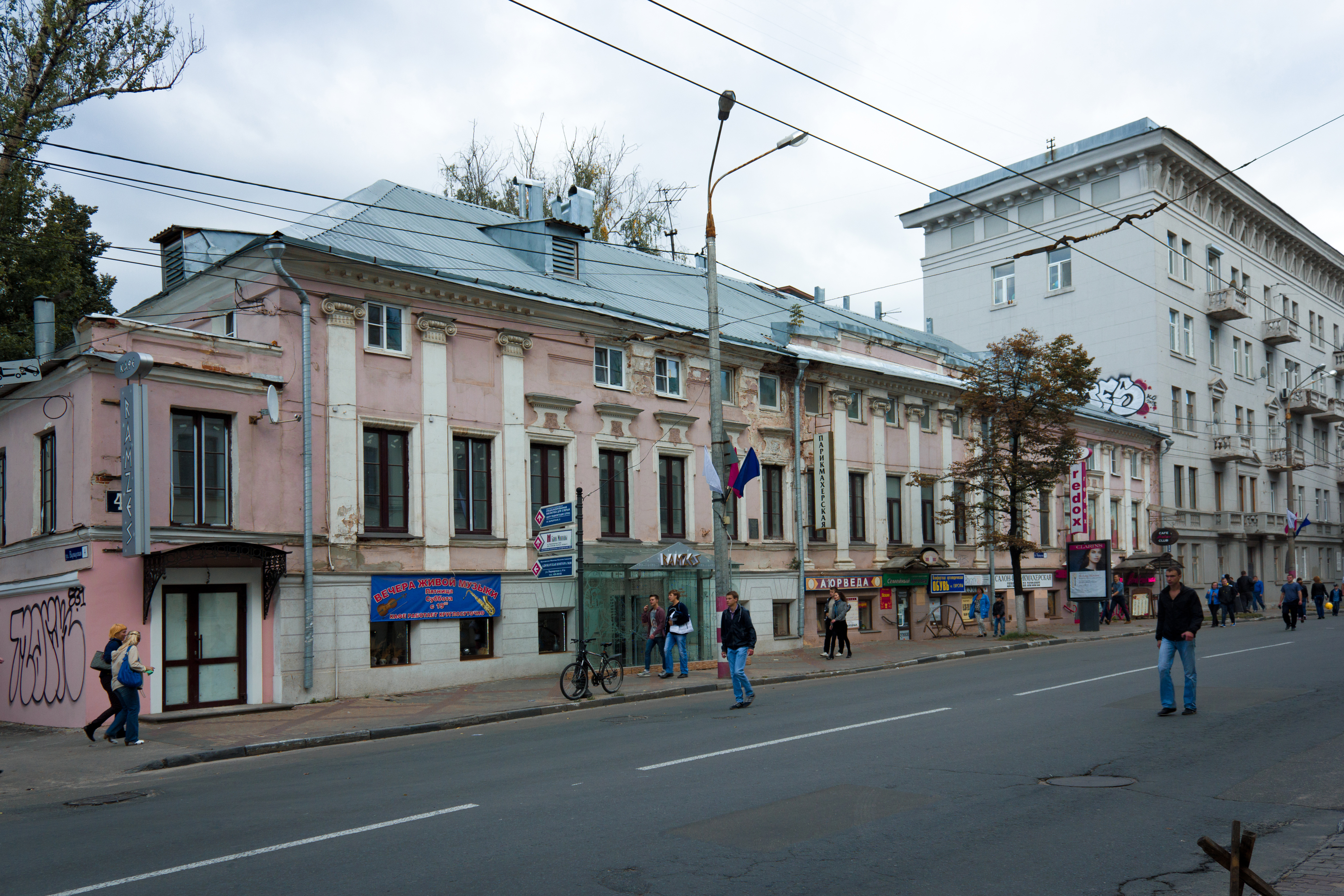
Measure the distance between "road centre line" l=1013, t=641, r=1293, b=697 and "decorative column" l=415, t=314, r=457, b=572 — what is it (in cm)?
1140

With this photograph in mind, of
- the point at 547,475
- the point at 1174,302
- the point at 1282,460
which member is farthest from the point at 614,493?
the point at 1282,460

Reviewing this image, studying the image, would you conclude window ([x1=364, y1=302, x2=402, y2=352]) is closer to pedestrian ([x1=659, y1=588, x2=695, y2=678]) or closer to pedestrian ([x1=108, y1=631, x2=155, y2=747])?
pedestrian ([x1=659, y1=588, x2=695, y2=678])

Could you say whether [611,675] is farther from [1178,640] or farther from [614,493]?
[1178,640]

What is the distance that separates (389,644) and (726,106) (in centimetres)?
1225

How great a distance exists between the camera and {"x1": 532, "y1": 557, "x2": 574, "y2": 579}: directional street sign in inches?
778

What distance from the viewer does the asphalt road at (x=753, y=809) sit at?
660 cm

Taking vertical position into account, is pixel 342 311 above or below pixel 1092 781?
above

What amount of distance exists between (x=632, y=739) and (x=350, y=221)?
1414 centimetres

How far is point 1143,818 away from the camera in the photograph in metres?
7.82

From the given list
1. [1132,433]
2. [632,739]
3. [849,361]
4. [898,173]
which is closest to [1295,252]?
[1132,433]

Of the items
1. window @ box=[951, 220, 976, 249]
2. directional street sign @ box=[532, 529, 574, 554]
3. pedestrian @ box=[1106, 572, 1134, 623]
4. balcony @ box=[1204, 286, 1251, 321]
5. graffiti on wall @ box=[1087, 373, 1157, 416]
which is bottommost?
pedestrian @ box=[1106, 572, 1134, 623]

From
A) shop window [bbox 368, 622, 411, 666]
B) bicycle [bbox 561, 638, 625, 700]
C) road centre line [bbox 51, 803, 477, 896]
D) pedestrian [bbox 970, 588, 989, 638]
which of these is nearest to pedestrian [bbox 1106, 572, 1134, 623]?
pedestrian [bbox 970, 588, 989, 638]

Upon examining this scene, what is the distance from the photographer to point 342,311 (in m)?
20.4

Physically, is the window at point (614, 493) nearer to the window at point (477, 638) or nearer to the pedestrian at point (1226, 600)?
the window at point (477, 638)
